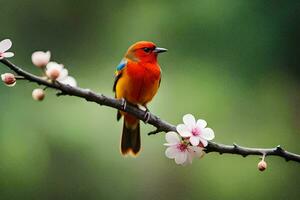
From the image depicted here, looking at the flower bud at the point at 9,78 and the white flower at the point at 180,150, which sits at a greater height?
the white flower at the point at 180,150

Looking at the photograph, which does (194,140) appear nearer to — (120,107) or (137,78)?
(120,107)

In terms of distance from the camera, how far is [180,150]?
1772 millimetres

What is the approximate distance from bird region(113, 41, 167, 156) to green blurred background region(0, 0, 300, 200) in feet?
5.42

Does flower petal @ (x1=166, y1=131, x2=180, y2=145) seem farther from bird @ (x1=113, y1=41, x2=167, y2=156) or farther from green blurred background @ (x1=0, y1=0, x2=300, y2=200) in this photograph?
green blurred background @ (x1=0, y1=0, x2=300, y2=200)

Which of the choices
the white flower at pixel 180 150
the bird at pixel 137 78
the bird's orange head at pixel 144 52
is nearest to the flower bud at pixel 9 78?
the white flower at pixel 180 150

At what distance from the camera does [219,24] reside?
219 inches

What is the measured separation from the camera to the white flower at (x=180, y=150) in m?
1.76

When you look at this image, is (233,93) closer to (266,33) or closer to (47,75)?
(266,33)

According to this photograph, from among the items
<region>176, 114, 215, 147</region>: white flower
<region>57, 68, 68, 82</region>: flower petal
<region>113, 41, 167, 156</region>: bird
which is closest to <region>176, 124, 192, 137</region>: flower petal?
<region>176, 114, 215, 147</region>: white flower

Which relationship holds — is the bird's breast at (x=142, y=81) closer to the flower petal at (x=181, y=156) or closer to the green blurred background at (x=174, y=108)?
the flower petal at (x=181, y=156)

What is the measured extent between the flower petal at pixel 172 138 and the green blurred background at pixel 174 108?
2862mm

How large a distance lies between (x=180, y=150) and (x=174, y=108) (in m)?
3.07

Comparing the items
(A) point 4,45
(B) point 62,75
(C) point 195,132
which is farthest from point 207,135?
(A) point 4,45

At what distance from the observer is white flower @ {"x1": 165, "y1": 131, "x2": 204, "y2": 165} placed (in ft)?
5.76
